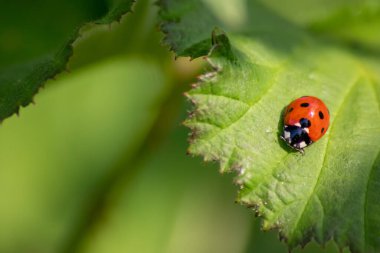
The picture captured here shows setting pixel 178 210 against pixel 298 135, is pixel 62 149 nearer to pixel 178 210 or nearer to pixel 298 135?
pixel 178 210

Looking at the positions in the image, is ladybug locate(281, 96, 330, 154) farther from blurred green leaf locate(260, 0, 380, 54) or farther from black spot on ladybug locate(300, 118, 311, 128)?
blurred green leaf locate(260, 0, 380, 54)

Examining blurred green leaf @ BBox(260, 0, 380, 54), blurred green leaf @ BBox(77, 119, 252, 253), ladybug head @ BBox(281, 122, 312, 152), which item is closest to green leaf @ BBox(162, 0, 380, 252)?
ladybug head @ BBox(281, 122, 312, 152)

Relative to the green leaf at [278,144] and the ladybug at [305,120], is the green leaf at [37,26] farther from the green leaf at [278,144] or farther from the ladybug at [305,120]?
the ladybug at [305,120]

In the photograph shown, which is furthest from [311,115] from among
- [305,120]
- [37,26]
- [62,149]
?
[62,149]

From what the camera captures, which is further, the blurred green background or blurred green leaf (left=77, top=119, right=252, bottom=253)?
blurred green leaf (left=77, top=119, right=252, bottom=253)

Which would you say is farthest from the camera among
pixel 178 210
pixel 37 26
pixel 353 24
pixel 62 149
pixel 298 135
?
pixel 62 149
